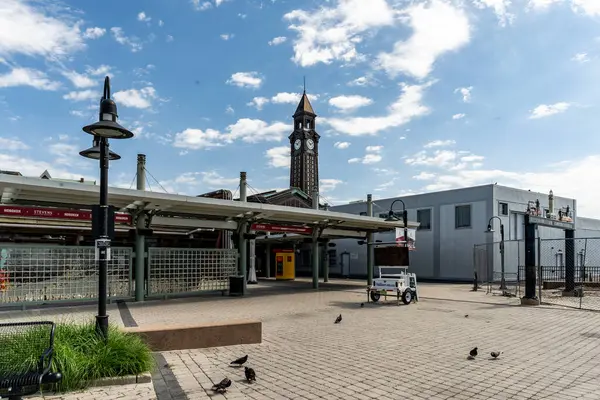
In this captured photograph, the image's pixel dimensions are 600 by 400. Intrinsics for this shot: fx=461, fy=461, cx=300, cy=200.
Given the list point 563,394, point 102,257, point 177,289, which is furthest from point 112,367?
point 177,289

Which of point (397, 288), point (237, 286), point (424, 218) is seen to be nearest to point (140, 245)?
point (237, 286)

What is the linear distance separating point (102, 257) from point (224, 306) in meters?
8.93

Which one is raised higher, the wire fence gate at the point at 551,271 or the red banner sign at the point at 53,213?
the red banner sign at the point at 53,213

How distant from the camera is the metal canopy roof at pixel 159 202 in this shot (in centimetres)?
1162

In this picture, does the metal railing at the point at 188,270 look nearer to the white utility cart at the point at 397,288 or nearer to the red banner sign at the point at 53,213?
the red banner sign at the point at 53,213

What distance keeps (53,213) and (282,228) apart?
965 centimetres

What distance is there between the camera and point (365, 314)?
13.0 m

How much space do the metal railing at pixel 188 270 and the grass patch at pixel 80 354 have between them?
9995mm

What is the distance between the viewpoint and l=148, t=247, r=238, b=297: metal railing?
1644 cm

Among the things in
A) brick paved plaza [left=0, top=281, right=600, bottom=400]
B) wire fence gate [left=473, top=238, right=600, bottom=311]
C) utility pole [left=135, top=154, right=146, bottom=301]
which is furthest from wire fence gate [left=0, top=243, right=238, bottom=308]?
wire fence gate [left=473, top=238, right=600, bottom=311]

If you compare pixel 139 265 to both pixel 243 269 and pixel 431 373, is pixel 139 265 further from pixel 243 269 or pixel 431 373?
pixel 431 373

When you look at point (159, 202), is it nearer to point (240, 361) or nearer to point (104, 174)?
point (104, 174)

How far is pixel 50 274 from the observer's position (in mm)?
13812

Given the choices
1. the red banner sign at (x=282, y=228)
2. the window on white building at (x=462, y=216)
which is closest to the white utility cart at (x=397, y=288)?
the red banner sign at (x=282, y=228)
